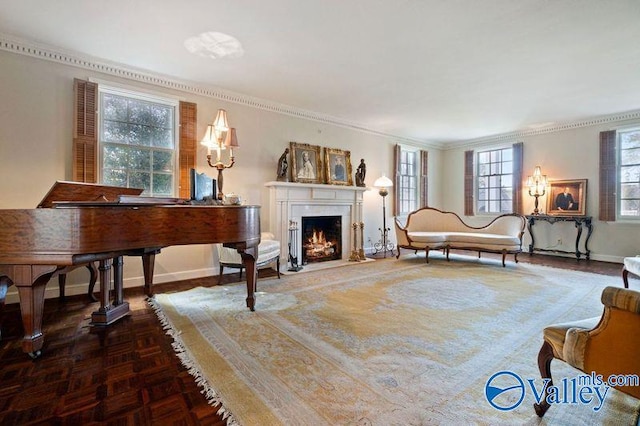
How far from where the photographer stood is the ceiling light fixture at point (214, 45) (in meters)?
2.87

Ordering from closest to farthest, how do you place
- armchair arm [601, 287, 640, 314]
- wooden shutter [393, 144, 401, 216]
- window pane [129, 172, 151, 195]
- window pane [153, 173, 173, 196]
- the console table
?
armchair arm [601, 287, 640, 314] → window pane [129, 172, 151, 195] → window pane [153, 173, 173, 196] → the console table → wooden shutter [393, 144, 401, 216]

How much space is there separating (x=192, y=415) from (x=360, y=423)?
773mm

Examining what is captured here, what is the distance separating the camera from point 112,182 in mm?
3502

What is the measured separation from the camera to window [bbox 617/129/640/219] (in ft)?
16.7

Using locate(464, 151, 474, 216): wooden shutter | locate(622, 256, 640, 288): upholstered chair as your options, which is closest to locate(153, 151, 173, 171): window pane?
locate(622, 256, 640, 288): upholstered chair

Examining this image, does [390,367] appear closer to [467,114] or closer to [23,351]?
[23,351]

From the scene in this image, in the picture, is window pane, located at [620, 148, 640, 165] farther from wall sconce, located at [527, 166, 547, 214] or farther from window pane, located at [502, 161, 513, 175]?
window pane, located at [502, 161, 513, 175]

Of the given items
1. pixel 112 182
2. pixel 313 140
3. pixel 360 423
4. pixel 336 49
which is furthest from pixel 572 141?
pixel 112 182

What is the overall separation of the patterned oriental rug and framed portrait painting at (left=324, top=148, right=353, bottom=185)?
2.31 metres

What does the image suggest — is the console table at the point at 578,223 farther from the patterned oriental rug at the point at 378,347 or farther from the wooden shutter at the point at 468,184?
the patterned oriental rug at the point at 378,347

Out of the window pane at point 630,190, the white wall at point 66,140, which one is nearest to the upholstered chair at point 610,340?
the white wall at point 66,140

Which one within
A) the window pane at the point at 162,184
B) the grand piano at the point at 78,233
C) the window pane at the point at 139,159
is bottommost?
the grand piano at the point at 78,233

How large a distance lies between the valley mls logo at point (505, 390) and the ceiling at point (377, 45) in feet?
9.05

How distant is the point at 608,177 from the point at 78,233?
762 cm
